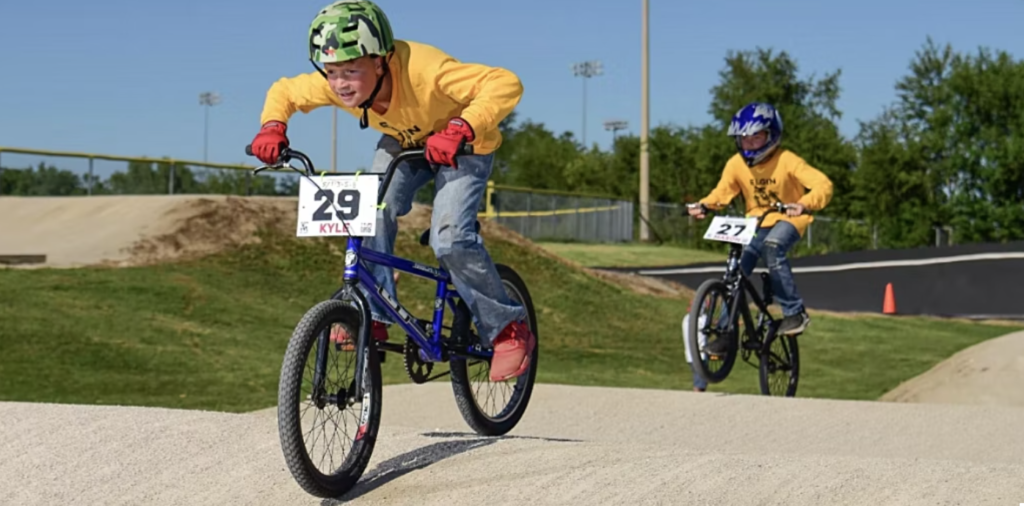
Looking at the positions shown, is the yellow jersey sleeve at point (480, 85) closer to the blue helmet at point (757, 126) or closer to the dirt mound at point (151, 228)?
the blue helmet at point (757, 126)

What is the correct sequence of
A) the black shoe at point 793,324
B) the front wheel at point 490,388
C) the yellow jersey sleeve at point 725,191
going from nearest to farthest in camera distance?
the front wheel at point 490,388 → the yellow jersey sleeve at point 725,191 → the black shoe at point 793,324

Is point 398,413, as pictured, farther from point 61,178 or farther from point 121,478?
point 61,178

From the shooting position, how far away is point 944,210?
44.6 m

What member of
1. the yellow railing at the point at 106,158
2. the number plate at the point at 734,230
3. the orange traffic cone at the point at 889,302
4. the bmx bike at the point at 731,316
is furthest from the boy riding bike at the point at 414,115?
the yellow railing at the point at 106,158

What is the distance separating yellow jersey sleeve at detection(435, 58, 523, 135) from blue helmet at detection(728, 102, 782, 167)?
15.6 ft

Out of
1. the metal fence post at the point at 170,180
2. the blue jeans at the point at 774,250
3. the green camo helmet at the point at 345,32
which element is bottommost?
the blue jeans at the point at 774,250

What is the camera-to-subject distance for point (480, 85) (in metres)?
5.45

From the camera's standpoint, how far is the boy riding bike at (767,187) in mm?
10086

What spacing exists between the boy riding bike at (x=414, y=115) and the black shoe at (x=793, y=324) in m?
5.08

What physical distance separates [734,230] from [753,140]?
2.26 ft

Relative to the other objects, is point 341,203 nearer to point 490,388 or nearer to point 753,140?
point 490,388

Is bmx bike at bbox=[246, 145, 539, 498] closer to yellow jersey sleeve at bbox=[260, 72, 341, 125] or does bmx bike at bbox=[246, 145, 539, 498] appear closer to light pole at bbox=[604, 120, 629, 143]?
yellow jersey sleeve at bbox=[260, 72, 341, 125]

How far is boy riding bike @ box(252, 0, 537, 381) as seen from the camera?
5.08 metres

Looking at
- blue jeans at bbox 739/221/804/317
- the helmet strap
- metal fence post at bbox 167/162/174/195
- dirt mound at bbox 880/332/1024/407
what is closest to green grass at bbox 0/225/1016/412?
dirt mound at bbox 880/332/1024/407
